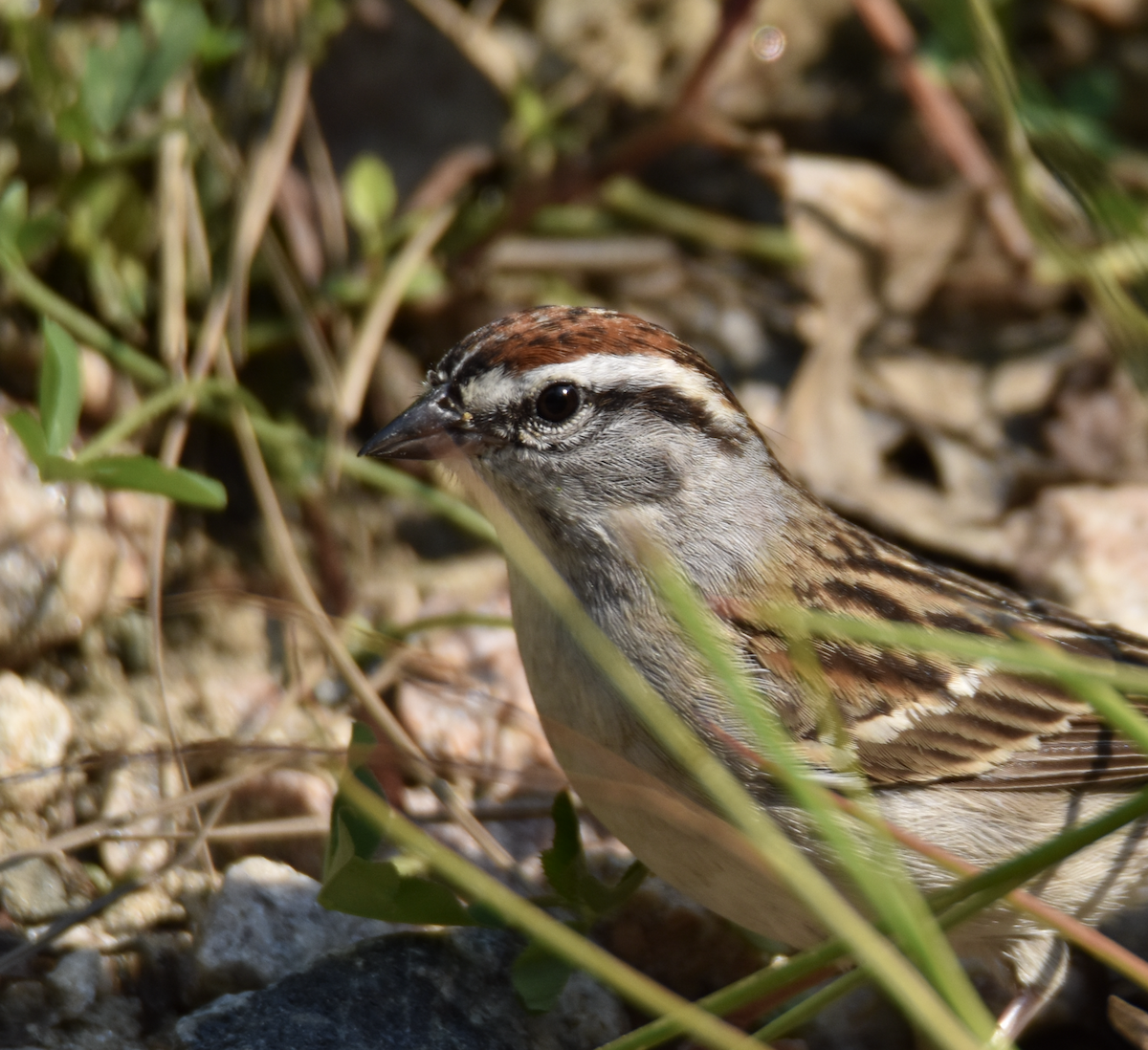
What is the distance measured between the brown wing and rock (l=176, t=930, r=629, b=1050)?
1.81ft

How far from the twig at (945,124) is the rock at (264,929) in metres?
2.40

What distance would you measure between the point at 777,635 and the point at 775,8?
2469 mm

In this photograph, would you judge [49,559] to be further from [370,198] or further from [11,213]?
[370,198]

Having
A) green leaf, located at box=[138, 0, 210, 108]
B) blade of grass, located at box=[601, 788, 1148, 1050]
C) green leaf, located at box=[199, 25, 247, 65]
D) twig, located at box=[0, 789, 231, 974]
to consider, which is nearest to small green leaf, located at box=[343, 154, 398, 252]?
green leaf, located at box=[199, 25, 247, 65]

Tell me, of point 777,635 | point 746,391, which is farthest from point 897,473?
point 777,635

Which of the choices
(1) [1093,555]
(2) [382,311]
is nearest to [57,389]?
(2) [382,311]

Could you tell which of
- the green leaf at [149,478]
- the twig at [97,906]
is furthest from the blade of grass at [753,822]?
the twig at [97,906]

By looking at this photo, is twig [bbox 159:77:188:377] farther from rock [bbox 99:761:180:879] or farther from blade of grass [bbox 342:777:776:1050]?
blade of grass [bbox 342:777:776:1050]

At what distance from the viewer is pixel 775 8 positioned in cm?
406

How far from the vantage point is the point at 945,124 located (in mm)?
3717

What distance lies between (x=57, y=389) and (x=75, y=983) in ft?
2.93

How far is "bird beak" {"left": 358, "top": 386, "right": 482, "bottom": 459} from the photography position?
2.26 m

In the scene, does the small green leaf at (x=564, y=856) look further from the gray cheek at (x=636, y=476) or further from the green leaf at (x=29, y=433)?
the green leaf at (x=29, y=433)

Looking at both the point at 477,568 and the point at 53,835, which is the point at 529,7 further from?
the point at 53,835
